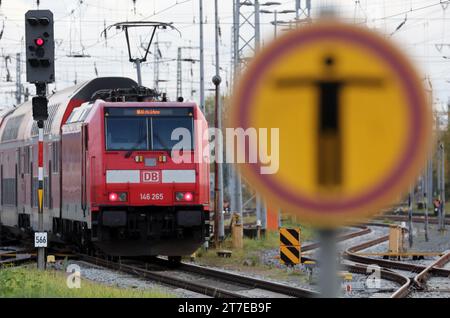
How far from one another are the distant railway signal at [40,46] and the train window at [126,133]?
3542 millimetres

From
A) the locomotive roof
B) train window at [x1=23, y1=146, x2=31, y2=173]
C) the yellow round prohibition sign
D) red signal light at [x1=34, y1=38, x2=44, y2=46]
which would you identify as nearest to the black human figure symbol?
the yellow round prohibition sign

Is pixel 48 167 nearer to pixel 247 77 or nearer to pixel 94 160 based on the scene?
pixel 94 160

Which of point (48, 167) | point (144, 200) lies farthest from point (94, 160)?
point (48, 167)

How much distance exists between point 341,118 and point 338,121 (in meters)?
0.01

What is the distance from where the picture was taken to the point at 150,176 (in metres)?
22.1

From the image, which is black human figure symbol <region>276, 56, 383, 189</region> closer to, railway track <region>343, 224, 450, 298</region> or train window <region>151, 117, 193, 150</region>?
railway track <region>343, 224, 450, 298</region>

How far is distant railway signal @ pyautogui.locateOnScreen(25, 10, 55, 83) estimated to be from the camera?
18438 mm

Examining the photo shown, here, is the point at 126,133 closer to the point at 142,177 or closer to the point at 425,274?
the point at 142,177

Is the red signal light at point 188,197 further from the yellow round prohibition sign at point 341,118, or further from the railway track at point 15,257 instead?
the yellow round prohibition sign at point 341,118

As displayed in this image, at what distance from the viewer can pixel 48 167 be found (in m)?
27.1

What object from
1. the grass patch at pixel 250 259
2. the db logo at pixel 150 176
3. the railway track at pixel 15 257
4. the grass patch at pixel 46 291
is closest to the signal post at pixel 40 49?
the db logo at pixel 150 176

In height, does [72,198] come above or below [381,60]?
below

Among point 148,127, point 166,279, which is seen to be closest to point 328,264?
point 166,279
